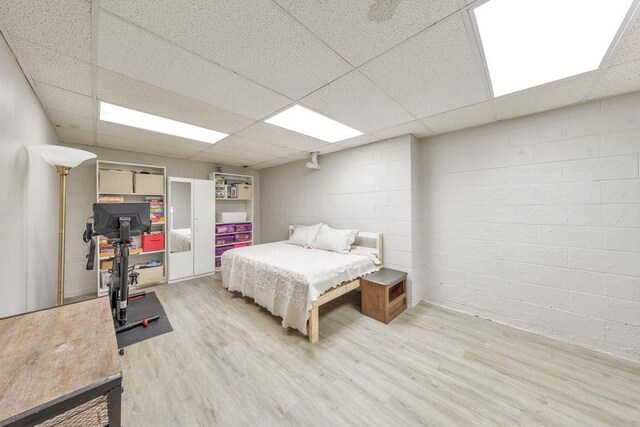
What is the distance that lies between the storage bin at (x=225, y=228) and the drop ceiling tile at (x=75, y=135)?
2.30 m

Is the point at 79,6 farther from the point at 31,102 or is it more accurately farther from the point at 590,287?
the point at 590,287

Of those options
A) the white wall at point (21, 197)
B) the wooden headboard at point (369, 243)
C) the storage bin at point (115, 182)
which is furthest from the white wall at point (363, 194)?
the white wall at point (21, 197)

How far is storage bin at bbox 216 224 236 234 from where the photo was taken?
4715mm

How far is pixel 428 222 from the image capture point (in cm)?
318

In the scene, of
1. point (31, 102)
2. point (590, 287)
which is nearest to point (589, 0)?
point (590, 287)

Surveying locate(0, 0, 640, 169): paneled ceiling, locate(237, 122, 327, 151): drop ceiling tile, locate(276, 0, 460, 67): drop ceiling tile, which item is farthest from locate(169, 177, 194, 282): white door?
locate(276, 0, 460, 67): drop ceiling tile

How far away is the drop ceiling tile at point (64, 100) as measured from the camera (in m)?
1.87

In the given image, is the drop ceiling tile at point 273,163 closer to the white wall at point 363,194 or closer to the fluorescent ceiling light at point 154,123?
the white wall at point 363,194

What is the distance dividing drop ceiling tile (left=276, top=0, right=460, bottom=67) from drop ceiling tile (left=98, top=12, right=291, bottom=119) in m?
0.75

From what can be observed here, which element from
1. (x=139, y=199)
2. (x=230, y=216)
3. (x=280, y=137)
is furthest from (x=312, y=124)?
(x=139, y=199)

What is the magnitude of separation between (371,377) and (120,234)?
8.99 ft

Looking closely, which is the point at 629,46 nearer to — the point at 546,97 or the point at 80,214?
the point at 546,97

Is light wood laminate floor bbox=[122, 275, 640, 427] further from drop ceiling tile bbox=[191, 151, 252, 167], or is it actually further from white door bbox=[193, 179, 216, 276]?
drop ceiling tile bbox=[191, 151, 252, 167]

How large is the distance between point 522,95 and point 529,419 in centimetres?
245
